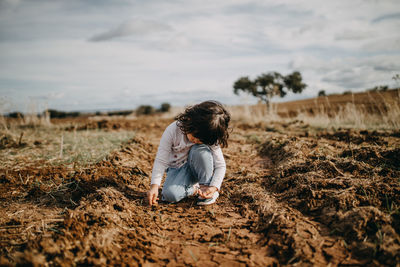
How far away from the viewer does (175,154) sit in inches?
109

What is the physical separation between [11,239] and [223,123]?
2.01m

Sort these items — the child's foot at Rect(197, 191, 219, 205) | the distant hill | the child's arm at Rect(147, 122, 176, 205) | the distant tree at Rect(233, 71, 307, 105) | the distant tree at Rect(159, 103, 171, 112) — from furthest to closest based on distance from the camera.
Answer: the distant tree at Rect(159, 103, 171, 112) → the distant tree at Rect(233, 71, 307, 105) → the distant hill → the child's foot at Rect(197, 191, 219, 205) → the child's arm at Rect(147, 122, 176, 205)

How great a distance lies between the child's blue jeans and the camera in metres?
2.55

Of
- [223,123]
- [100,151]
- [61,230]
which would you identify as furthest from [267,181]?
[100,151]

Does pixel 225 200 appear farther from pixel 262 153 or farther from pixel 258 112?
pixel 258 112

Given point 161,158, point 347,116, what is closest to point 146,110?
point 347,116

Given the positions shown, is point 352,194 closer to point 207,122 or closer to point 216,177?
point 216,177

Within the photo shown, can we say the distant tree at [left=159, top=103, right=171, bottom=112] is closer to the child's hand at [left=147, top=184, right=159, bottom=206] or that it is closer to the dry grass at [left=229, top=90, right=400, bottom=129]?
the dry grass at [left=229, top=90, right=400, bottom=129]

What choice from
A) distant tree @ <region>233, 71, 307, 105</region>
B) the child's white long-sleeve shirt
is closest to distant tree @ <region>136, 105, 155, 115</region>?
distant tree @ <region>233, 71, 307, 105</region>

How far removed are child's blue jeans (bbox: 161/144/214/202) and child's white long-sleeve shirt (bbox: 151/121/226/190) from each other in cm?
7

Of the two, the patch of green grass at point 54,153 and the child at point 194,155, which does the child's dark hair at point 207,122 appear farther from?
the patch of green grass at point 54,153

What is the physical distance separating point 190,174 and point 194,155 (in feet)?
1.04

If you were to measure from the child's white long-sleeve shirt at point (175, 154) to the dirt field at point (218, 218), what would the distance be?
0.37 meters

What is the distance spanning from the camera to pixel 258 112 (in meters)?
11.2
